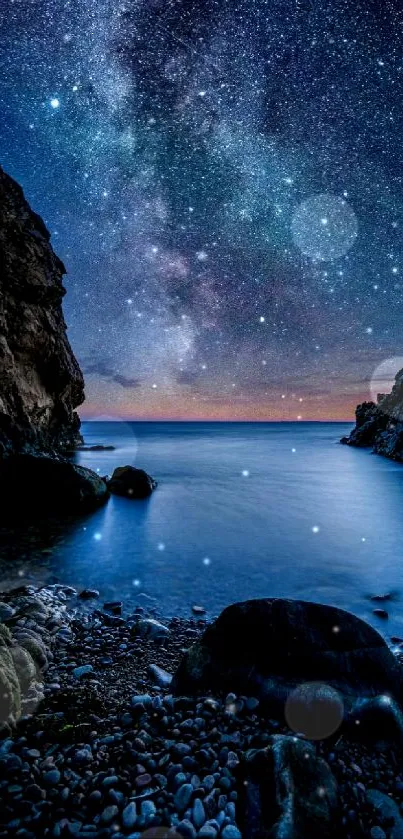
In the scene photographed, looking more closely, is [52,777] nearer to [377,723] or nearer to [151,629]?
[377,723]

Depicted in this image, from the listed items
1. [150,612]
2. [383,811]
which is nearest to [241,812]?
[383,811]

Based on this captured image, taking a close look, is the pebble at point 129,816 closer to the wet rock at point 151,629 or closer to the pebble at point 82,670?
the pebble at point 82,670

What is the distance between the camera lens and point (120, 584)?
740 cm

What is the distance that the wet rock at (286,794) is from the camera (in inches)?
81.5

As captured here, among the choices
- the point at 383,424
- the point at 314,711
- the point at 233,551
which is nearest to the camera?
the point at 314,711

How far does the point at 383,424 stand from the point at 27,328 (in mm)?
42688

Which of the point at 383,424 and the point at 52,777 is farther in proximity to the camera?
the point at 383,424

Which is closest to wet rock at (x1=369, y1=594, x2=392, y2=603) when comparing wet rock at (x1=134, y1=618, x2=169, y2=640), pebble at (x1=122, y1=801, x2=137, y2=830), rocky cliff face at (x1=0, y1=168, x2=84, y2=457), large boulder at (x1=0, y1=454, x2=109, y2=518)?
wet rock at (x1=134, y1=618, x2=169, y2=640)

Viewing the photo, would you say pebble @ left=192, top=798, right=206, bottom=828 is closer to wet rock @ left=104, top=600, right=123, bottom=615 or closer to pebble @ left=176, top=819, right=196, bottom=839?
pebble @ left=176, top=819, right=196, bottom=839

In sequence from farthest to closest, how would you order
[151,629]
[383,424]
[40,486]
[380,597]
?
[383,424] → [40,486] → [380,597] → [151,629]

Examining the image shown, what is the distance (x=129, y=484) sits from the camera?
54.3 feet

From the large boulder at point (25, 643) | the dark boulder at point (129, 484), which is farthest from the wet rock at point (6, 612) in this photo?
the dark boulder at point (129, 484)

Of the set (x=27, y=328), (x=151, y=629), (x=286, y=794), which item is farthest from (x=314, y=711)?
(x=27, y=328)

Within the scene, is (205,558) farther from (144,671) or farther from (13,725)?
(13,725)
